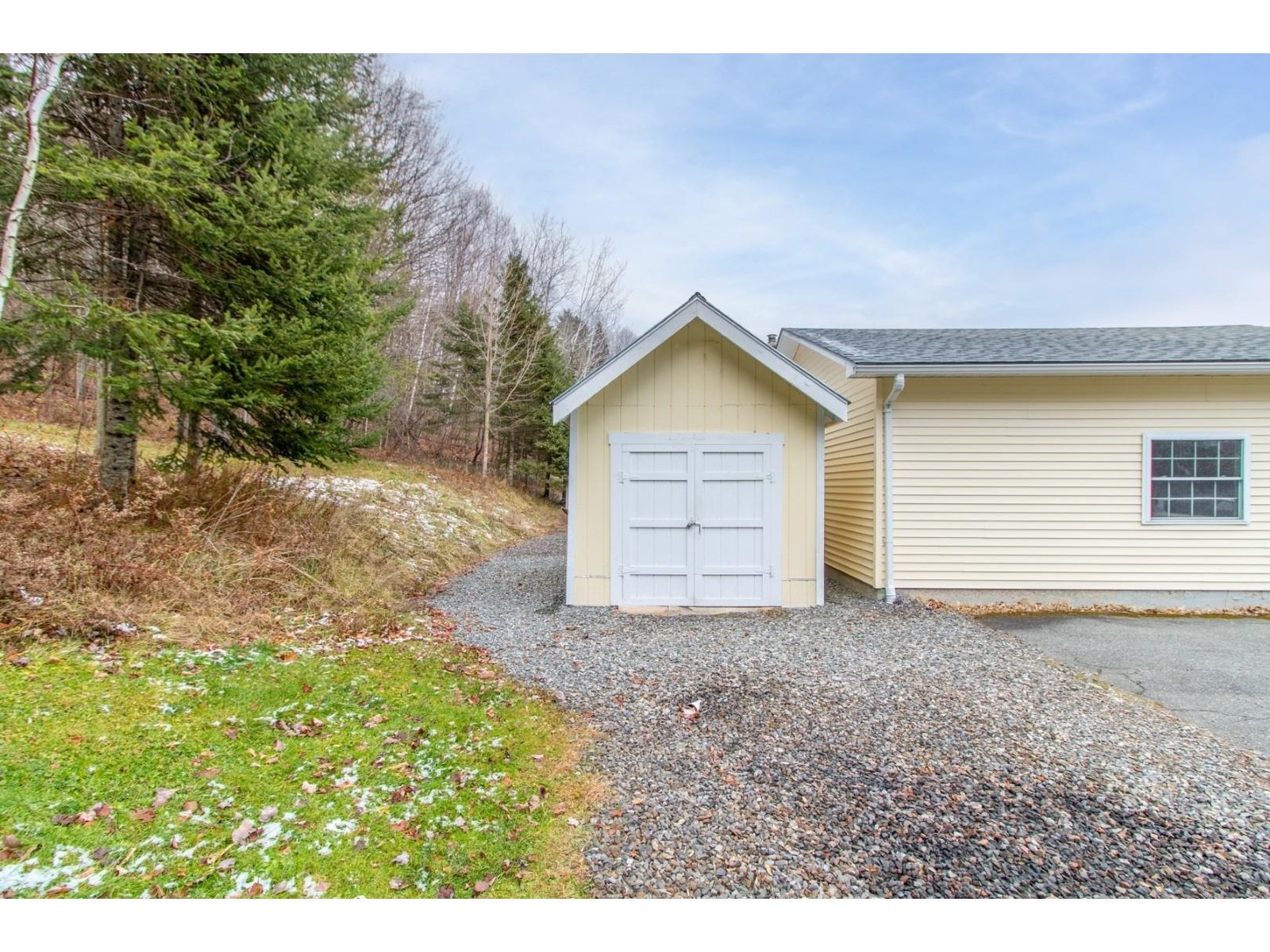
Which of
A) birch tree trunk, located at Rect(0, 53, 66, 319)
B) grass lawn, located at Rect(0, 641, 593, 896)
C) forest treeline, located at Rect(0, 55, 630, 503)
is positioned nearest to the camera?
grass lawn, located at Rect(0, 641, 593, 896)

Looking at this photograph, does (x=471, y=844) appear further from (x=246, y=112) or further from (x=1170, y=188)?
(x=1170, y=188)

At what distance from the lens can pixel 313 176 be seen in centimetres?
642

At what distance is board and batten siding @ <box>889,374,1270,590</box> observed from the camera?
7.36 m

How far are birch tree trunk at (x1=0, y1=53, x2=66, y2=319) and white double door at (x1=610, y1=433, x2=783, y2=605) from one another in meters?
5.83

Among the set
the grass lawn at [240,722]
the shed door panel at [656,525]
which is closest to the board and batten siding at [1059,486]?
Result: the shed door panel at [656,525]

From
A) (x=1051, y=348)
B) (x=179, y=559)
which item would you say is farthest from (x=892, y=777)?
(x=1051, y=348)

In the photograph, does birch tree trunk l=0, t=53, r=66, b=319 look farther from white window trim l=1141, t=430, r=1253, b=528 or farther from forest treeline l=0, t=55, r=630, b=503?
white window trim l=1141, t=430, r=1253, b=528

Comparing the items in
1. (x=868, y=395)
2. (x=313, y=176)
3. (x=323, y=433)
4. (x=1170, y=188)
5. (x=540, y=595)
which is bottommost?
(x=540, y=595)

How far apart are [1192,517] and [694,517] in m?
6.67

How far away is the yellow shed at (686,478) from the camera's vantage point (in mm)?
7016

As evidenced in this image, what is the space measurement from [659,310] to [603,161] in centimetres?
2105

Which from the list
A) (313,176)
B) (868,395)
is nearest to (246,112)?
(313,176)

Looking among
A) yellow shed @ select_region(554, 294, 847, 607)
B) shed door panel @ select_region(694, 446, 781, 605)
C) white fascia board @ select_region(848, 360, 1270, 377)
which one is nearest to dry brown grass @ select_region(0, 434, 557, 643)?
yellow shed @ select_region(554, 294, 847, 607)

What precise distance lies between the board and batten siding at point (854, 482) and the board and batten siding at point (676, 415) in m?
1.12
